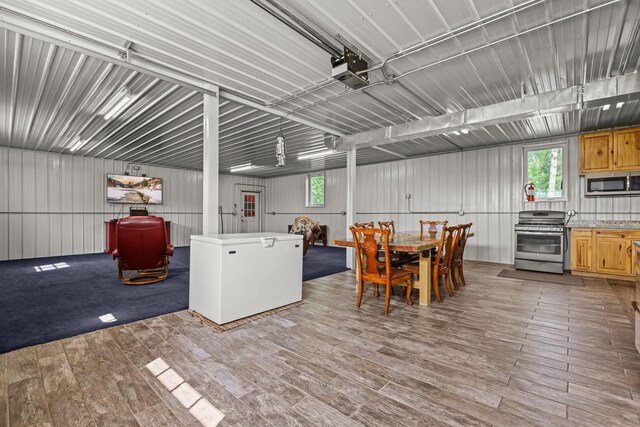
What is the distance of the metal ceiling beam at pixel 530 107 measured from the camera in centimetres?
328

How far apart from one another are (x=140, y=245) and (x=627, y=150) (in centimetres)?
888

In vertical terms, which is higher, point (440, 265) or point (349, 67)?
point (349, 67)

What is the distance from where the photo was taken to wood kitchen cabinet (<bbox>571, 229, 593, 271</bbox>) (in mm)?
5426

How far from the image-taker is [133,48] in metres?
3.00

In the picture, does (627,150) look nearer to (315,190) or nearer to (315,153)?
(315,153)

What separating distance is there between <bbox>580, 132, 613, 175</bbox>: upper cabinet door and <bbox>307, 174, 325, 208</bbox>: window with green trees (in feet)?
24.6

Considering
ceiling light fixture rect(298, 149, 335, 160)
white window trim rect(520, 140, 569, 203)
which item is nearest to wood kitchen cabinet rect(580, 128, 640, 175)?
white window trim rect(520, 140, 569, 203)

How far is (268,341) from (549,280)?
17.2ft

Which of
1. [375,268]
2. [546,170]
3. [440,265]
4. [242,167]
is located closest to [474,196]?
[546,170]

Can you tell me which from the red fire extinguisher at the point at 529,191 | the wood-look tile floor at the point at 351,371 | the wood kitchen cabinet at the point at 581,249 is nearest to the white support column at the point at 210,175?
the wood-look tile floor at the point at 351,371

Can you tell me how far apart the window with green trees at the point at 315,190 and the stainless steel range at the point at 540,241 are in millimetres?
6695

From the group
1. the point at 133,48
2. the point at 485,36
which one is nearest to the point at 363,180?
the point at 485,36

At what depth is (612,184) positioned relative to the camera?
550 centimetres

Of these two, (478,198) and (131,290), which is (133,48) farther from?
(478,198)
